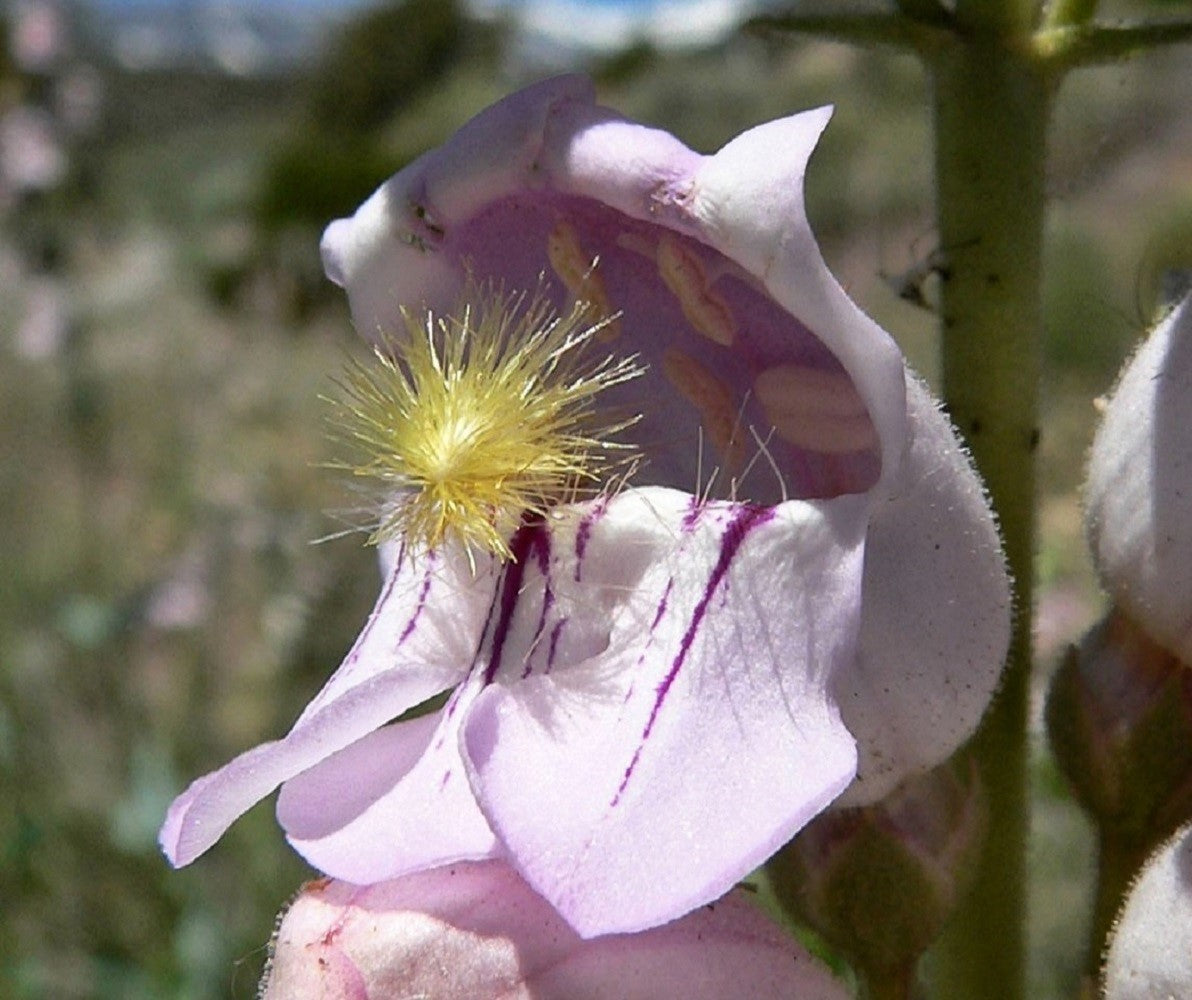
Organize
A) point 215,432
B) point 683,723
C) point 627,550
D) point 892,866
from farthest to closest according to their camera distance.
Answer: point 215,432 → point 892,866 → point 627,550 → point 683,723

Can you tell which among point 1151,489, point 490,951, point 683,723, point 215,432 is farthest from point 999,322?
point 215,432

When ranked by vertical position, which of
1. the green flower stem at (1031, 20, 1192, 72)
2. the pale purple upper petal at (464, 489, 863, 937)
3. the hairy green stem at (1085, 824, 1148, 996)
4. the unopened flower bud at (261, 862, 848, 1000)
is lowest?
the hairy green stem at (1085, 824, 1148, 996)

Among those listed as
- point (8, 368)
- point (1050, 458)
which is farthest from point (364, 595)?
point (8, 368)

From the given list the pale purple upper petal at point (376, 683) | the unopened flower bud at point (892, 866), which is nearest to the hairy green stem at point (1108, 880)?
the unopened flower bud at point (892, 866)

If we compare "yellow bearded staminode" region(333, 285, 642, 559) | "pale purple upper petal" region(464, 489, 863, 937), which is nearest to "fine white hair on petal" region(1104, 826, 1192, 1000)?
"pale purple upper petal" region(464, 489, 863, 937)

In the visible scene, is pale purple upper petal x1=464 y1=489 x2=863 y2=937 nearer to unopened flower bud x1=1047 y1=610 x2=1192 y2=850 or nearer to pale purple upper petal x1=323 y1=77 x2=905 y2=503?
pale purple upper petal x1=323 y1=77 x2=905 y2=503

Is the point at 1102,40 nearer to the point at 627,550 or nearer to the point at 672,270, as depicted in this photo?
the point at 672,270

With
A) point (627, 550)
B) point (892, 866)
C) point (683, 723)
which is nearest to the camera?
point (683, 723)

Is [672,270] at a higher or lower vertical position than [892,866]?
higher
